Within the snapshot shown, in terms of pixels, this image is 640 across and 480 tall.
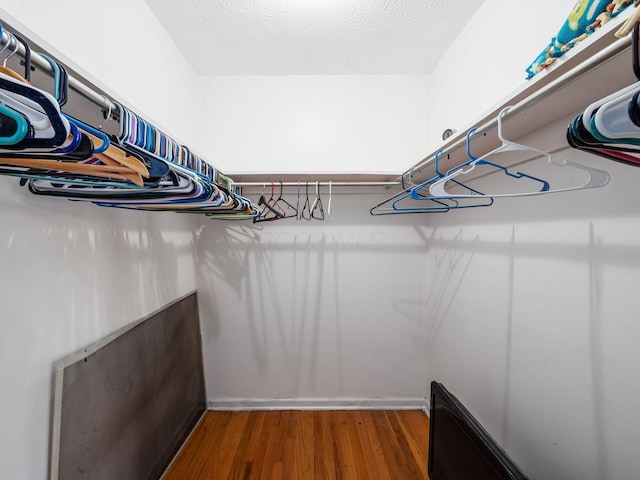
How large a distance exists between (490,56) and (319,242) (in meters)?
1.54

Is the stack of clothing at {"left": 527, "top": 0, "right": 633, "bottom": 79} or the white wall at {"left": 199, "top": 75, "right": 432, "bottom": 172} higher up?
the white wall at {"left": 199, "top": 75, "right": 432, "bottom": 172}

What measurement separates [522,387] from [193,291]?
2094mm

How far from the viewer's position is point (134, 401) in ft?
4.32

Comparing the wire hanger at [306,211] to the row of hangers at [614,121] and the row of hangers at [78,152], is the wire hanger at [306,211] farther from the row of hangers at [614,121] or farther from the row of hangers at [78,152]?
the row of hangers at [614,121]

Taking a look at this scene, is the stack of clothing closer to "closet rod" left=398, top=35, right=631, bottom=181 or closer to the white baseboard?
"closet rod" left=398, top=35, right=631, bottom=181

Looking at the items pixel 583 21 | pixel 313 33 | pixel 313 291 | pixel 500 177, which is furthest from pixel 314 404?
pixel 313 33

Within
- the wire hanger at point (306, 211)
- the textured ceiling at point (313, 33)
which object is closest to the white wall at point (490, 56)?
the textured ceiling at point (313, 33)

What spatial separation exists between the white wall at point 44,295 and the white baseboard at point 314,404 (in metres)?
→ 1.28

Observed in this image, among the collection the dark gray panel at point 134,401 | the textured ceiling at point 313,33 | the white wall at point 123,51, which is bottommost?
the dark gray panel at point 134,401

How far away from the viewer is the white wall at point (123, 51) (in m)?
0.88

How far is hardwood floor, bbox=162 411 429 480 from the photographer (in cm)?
160

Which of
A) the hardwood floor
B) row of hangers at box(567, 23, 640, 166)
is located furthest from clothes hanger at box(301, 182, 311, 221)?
row of hangers at box(567, 23, 640, 166)

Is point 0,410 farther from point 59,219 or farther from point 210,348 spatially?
point 210,348

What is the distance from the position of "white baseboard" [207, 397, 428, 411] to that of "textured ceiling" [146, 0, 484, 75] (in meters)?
2.63
